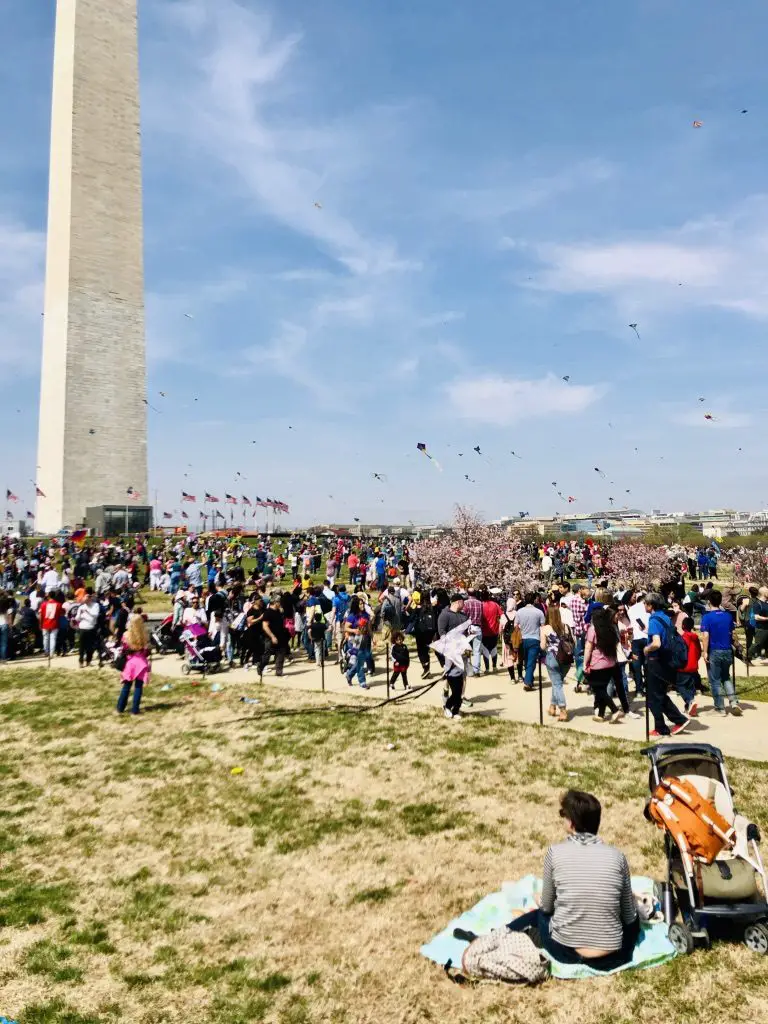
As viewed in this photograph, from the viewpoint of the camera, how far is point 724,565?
51.8 meters

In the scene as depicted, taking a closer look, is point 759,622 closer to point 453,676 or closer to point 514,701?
point 514,701

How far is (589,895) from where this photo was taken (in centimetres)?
397

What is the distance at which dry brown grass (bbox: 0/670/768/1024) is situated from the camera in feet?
13.1

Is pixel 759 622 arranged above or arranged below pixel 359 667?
above

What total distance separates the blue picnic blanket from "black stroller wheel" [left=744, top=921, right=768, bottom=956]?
514 millimetres

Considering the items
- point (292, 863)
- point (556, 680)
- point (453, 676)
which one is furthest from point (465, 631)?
point (292, 863)

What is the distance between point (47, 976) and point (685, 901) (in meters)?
4.46

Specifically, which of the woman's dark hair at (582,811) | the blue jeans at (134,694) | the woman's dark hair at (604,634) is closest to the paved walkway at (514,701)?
the woman's dark hair at (604,634)

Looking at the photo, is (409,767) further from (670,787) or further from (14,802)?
(14,802)

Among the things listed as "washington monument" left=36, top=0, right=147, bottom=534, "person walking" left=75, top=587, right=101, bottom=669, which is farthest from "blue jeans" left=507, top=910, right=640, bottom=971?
"washington monument" left=36, top=0, right=147, bottom=534

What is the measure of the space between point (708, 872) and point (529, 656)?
25.1ft

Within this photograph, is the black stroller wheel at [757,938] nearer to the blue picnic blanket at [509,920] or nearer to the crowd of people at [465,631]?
the blue picnic blanket at [509,920]

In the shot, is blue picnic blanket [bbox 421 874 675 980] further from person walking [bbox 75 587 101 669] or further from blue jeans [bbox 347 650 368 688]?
person walking [bbox 75 587 101 669]

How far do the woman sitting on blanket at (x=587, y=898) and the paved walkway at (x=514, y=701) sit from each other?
4.74 meters
